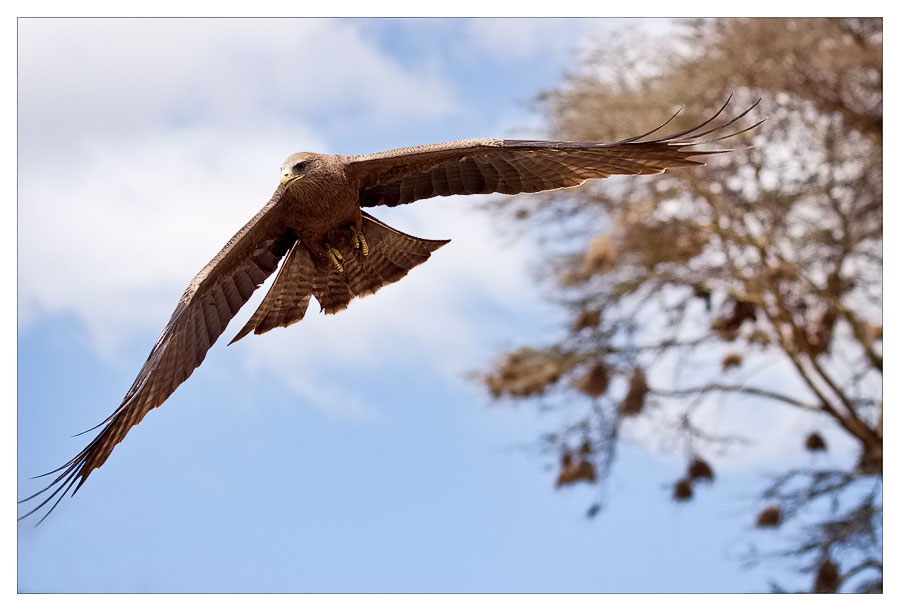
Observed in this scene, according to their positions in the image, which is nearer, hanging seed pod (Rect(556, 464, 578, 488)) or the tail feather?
the tail feather

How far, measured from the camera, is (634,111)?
12008 millimetres

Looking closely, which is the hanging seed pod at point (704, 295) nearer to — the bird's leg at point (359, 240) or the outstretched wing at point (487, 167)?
the outstretched wing at point (487, 167)

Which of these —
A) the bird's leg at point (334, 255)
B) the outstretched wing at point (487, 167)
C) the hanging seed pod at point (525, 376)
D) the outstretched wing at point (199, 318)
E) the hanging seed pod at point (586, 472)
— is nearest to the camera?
the outstretched wing at point (199, 318)

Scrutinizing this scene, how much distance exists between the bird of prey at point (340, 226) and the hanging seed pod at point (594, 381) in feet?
27.0

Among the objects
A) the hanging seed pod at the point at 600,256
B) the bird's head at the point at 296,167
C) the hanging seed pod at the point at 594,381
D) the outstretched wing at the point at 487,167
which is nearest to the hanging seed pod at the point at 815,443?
the hanging seed pod at the point at 594,381

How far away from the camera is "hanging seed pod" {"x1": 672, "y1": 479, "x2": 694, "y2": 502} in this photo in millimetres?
11797

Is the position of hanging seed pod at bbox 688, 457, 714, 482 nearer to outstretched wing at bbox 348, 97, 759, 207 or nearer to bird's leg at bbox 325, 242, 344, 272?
outstretched wing at bbox 348, 97, 759, 207

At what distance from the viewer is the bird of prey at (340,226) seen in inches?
142

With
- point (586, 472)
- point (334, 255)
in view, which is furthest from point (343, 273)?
point (586, 472)

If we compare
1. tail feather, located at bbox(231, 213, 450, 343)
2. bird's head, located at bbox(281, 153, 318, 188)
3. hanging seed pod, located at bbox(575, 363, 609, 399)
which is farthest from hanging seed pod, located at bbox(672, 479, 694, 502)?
bird's head, located at bbox(281, 153, 318, 188)

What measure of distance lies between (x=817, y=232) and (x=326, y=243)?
30.4 feet

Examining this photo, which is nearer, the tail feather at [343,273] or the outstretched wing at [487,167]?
the outstretched wing at [487,167]
